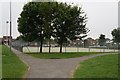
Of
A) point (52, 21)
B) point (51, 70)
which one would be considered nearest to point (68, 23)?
point (52, 21)

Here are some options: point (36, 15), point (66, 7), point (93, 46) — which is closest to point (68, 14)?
point (66, 7)

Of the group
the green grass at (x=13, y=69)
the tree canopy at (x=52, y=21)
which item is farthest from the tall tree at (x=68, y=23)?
the green grass at (x=13, y=69)

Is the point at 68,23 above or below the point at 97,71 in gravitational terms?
above

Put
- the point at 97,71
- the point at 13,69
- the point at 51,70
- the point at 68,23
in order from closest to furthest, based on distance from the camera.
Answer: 1. the point at 97,71
2. the point at 51,70
3. the point at 13,69
4. the point at 68,23

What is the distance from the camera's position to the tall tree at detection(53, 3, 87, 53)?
3175 centimetres

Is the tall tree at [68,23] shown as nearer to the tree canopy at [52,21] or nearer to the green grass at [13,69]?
the tree canopy at [52,21]

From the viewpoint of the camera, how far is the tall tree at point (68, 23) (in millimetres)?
31750

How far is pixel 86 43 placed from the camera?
42594mm

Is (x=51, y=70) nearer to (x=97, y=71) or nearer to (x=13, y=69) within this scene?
(x=13, y=69)

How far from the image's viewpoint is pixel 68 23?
3184 cm

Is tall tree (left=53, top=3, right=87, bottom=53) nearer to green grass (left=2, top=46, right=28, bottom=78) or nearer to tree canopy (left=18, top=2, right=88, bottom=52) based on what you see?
tree canopy (left=18, top=2, right=88, bottom=52)

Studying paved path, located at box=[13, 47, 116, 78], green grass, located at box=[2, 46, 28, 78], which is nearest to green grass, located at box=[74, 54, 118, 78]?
paved path, located at box=[13, 47, 116, 78]

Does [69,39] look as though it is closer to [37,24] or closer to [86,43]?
[37,24]

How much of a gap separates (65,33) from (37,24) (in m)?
4.59
